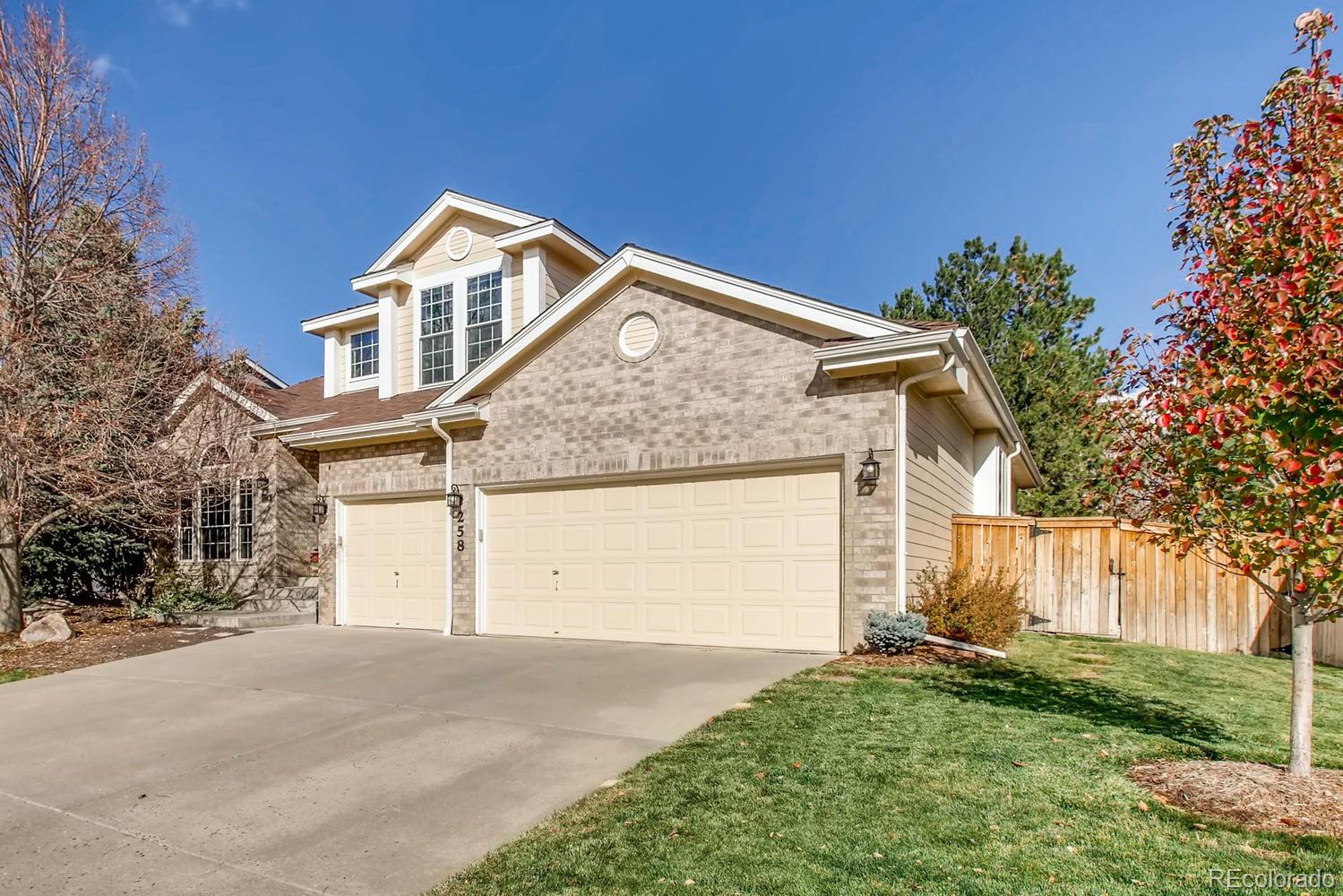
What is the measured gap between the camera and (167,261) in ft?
43.1

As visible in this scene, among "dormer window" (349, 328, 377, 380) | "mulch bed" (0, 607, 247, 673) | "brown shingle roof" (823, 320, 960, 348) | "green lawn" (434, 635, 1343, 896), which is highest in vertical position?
"dormer window" (349, 328, 377, 380)

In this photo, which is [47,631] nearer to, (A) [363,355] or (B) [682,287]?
(A) [363,355]

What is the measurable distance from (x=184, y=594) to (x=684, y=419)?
1102cm

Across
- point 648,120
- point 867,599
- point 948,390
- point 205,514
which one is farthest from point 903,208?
point 205,514

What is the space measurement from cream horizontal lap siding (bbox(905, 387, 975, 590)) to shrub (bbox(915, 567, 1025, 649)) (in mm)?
234

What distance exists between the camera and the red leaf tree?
13.0ft

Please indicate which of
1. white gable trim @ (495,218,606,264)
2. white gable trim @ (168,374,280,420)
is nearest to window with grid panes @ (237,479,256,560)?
white gable trim @ (168,374,280,420)

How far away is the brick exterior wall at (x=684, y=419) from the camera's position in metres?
8.80

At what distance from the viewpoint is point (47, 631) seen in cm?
1129

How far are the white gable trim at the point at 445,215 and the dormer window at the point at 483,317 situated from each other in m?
1.12

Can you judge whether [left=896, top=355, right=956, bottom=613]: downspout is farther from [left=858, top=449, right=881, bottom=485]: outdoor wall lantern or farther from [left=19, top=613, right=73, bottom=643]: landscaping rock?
[left=19, top=613, right=73, bottom=643]: landscaping rock

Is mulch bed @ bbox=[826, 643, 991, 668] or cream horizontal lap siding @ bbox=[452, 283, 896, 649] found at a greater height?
cream horizontal lap siding @ bbox=[452, 283, 896, 649]

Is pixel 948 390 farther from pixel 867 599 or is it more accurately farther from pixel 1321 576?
pixel 1321 576

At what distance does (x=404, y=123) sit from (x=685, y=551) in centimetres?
1428
